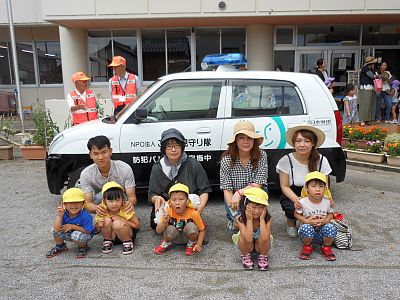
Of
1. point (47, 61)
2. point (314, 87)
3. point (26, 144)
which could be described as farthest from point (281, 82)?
point (47, 61)

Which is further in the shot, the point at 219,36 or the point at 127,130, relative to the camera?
the point at 219,36

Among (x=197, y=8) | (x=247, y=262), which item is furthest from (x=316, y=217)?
(x=197, y=8)

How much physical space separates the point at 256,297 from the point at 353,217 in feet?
7.49

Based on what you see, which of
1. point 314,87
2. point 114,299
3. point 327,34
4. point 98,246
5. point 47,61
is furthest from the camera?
point 47,61

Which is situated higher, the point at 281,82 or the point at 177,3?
the point at 177,3

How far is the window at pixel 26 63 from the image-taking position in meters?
16.1

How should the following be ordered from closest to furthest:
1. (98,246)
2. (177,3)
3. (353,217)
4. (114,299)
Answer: (114,299)
(98,246)
(353,217)
(177,3)

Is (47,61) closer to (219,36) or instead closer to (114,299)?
(219,36)

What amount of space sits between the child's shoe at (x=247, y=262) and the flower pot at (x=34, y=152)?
6.11 m

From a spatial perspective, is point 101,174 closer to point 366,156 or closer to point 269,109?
point 269,109

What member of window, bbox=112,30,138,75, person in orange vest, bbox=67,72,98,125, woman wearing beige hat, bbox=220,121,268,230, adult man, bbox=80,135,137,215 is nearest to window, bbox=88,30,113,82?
window, bbox=112,30,138,75

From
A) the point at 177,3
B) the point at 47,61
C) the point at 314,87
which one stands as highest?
the point at 177,3

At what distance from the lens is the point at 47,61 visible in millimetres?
16266

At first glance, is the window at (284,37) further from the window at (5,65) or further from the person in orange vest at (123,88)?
the window at (5,65)
